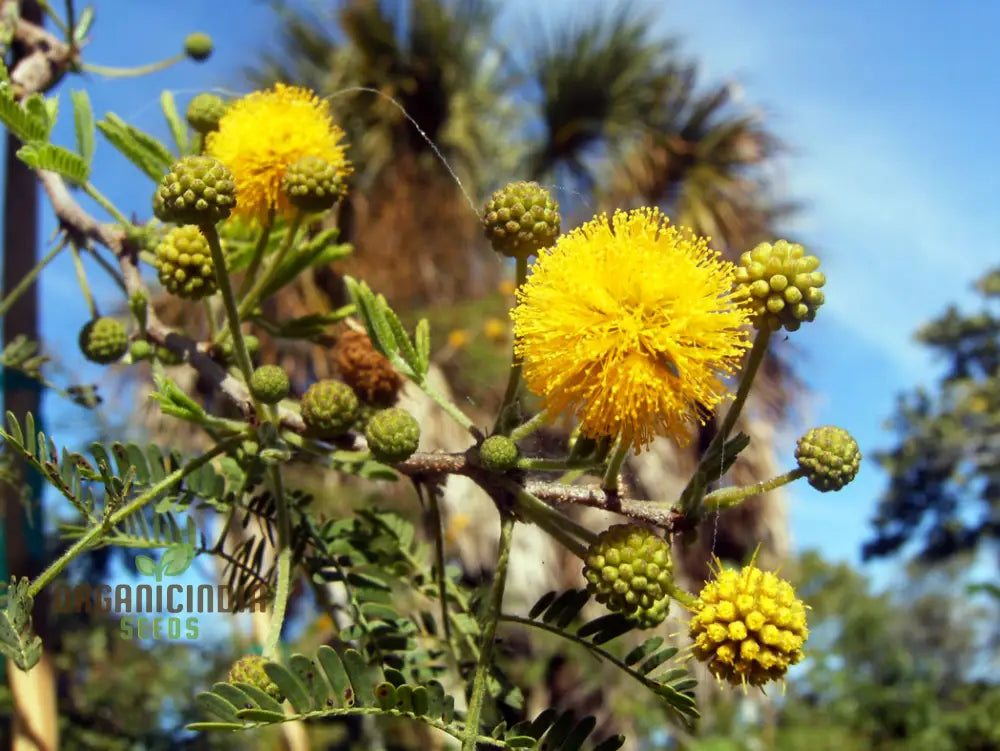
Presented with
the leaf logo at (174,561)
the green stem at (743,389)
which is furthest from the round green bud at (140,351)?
the green stem at (743,389)

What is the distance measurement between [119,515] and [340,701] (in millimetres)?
321

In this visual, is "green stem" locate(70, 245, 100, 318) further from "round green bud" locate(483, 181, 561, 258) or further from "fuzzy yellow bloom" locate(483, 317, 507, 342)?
"fuzzy yellow bloom" locate(483, 317, 507, 342)

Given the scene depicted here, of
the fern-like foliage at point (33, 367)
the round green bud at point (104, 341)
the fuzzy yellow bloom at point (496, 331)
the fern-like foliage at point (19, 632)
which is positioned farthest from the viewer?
the fuzzy yellow bloom at point (496, 331)

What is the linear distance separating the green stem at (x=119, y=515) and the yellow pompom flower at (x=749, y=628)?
59 cm

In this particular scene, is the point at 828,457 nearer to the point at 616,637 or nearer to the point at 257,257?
the point at 616,637

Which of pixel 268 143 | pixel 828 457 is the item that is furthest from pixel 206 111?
pixel 828 457

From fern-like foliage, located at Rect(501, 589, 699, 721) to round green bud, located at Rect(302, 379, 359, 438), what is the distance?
1.01 feet

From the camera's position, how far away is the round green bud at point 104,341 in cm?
130

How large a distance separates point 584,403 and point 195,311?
6.13 meters

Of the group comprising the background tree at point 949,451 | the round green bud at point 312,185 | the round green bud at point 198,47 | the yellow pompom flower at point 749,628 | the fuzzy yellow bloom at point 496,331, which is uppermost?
the background tree at point 949,451

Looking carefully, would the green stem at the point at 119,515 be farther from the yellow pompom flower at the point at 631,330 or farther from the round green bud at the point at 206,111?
the round green bud at the point at 206,111

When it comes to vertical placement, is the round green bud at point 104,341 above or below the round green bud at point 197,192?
below

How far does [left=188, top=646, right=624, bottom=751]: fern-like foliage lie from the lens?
2.71 feet

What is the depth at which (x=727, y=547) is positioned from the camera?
28.7 feet
